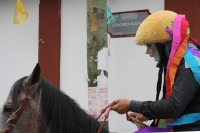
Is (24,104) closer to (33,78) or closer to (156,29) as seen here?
(33,78)

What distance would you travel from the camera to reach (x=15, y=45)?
669 cm

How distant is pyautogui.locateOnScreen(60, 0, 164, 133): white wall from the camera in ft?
18.9

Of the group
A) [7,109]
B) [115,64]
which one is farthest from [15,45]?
[7,109]

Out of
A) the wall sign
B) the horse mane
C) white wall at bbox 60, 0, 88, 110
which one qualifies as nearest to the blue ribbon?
the horse mane

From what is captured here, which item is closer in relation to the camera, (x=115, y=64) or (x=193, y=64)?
(x=193, y=64)

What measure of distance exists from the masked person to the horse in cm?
31

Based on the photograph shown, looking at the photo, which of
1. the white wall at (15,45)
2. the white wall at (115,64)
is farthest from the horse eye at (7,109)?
the white wall at (15,45)

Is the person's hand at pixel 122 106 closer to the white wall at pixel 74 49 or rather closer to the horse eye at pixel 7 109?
the horse eye at pixel 7 109

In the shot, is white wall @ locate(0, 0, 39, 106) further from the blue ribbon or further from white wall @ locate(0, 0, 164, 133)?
the blue ribbon

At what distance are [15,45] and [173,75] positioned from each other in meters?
4.83

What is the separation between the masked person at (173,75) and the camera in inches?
87.9

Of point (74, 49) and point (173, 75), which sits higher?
point (74, 49)

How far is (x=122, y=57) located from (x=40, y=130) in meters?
3.55

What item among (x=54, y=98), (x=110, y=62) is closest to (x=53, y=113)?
(x=54, y=98)
